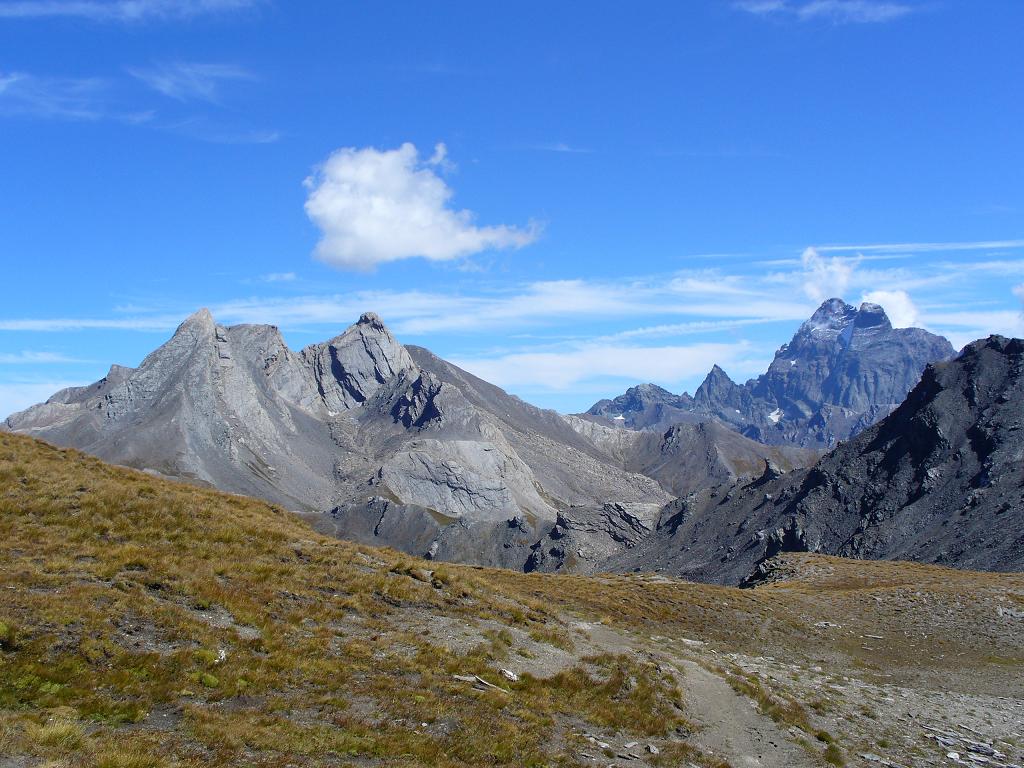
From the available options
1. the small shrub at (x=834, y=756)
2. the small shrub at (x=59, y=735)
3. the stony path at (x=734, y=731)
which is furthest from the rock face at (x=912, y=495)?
the small shrub at (x=59, y=735)

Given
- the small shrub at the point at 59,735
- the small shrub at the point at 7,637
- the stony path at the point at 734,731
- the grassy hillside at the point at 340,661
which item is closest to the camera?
the small shrub at the point at 59,735

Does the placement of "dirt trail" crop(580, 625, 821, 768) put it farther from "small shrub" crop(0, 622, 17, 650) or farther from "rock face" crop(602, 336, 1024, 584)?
"rock face" crop(602, 336, 1024, 584)

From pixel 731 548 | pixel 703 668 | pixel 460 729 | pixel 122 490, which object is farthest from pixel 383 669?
pixel 731 548

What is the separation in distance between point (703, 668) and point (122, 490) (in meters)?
24.3

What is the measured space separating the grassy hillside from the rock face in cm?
7115

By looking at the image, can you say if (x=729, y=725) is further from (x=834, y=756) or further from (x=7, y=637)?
(x=7, y=637)

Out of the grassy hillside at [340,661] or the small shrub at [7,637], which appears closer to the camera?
the grassy hillside at [340,661]

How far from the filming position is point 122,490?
30000mm

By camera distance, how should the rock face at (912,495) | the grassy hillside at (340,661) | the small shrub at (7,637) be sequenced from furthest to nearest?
the rock face at (912,495)
the small shrub at (7,637)
the grassy hillside at (340,661)

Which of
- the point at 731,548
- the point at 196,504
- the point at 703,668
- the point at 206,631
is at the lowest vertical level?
the point at 731,548

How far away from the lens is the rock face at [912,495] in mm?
102875

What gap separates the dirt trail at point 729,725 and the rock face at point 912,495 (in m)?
78.1

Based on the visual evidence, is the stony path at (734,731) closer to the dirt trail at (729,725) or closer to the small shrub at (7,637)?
the dirt trail at (729,725)

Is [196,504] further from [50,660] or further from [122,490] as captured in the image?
[50,660]
